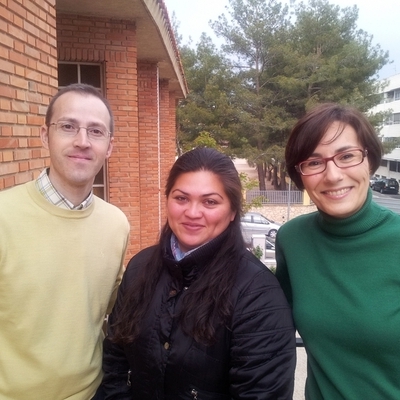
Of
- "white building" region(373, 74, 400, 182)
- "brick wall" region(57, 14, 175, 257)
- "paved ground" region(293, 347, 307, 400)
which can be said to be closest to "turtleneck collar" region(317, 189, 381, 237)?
"paved ground" region(293, 347, 307, 400)

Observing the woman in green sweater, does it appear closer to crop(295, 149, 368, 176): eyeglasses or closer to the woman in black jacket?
crop(295, 149, 368, 176): eyeglasses

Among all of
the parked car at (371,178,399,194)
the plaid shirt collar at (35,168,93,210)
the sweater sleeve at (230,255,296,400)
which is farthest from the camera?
the parked car at (371,178,399,194)

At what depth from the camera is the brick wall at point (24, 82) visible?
8.68 ft

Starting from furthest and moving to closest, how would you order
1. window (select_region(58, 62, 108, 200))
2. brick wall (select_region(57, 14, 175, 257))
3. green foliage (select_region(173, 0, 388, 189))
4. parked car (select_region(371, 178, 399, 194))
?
parked car (select_region(371, 178, 399, 194))
green foliage (select_region(173, 0, 388, 189))
window (select_region(58, 62, 108, 200))
brick wall (select_region(57, 14, 175, 257))

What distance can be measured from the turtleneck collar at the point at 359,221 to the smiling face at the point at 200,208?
0.47 metres

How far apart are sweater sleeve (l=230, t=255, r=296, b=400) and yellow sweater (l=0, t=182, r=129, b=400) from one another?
72cm

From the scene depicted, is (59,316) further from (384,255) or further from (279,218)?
(279,218)

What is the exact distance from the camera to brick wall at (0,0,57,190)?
2.64 m

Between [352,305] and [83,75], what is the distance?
16.6 ft

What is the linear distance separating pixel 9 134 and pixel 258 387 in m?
2.06

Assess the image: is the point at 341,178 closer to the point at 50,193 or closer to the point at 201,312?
the point at 201,312

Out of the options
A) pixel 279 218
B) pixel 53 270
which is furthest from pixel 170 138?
pixel 279 218

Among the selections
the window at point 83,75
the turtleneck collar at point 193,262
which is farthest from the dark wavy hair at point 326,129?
the window at point 83,75

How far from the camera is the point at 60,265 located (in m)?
1.93
